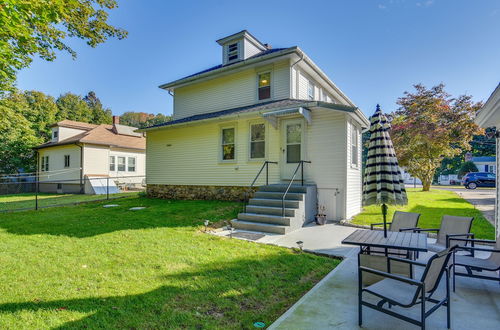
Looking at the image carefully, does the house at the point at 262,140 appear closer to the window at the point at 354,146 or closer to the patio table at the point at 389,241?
the window at the point at 354,146

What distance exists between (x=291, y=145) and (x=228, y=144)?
9.67 ft

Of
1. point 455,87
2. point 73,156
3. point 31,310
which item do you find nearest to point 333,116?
point 31,310

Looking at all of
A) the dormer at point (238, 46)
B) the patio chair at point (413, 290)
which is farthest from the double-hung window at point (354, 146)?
the patio chair at point (413, 290)

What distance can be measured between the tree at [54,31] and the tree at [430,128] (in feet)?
65.8

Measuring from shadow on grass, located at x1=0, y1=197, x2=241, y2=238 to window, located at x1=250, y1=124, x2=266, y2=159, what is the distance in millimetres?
2137

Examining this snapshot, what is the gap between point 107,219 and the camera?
793cm

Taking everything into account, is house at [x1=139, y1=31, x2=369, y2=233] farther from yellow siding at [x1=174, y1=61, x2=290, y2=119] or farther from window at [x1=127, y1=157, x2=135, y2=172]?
window at [x1=127, y1=157, x2=135, y2=172]

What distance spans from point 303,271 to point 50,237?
18.9 ft

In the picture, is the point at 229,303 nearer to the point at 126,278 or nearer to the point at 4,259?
the point at 126,278

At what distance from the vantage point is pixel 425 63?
13.1 meters

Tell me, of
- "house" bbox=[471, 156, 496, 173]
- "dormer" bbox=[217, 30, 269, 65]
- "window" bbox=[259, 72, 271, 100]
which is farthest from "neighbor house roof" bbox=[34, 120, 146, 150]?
"house" bbox=[471, 156, 496, 173]

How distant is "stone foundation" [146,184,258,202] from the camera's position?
10445 mm

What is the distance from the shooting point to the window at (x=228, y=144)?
10.9m

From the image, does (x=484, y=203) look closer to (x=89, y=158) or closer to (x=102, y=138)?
(x=89, y=158)
